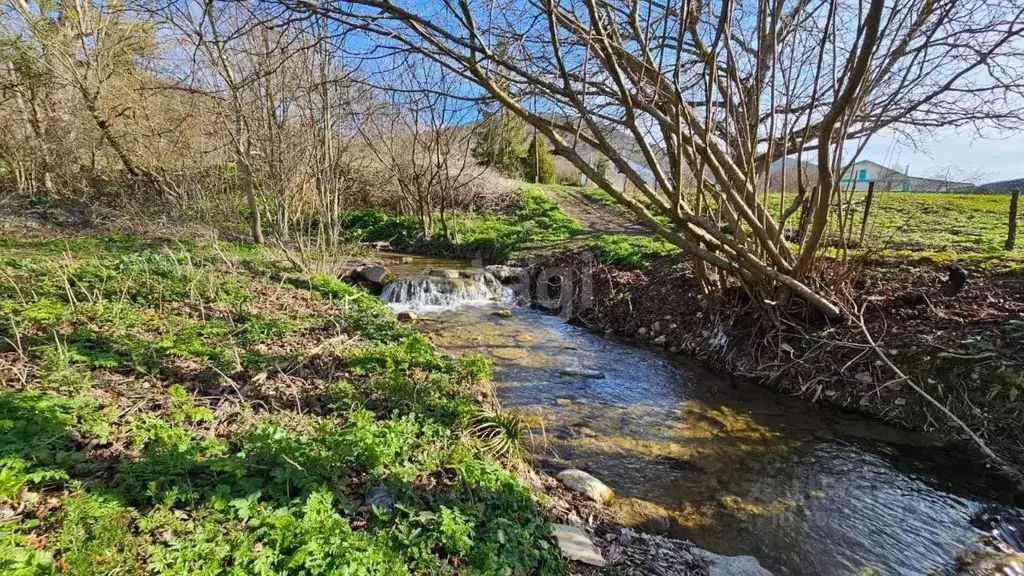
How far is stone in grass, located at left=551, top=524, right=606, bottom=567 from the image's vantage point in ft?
8.16

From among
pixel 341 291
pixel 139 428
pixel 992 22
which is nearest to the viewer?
pixel 139 428

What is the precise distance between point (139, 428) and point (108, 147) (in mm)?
16901

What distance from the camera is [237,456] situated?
2518 millimetres

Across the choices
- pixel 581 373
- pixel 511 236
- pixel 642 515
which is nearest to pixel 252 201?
pixel 511 236

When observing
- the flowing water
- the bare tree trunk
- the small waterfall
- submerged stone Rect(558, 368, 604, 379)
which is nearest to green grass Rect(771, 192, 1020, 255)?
the flowing water

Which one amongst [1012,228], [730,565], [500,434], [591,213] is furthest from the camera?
[591,213]

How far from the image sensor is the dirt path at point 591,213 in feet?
50.4

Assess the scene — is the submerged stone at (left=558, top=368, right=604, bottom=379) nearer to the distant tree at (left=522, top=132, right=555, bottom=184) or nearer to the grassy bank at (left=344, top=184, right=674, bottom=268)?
the grassy bank at (left=344, top=184, right=674, bottom=268)

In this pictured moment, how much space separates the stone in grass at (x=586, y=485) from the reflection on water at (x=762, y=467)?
0.68 ft

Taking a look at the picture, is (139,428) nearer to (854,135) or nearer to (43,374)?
(43,374)

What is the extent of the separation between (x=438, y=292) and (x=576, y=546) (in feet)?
26.3

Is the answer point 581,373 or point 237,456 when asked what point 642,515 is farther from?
point 581,373

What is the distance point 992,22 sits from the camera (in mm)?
4672

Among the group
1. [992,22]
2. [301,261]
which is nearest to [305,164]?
[301,261]
